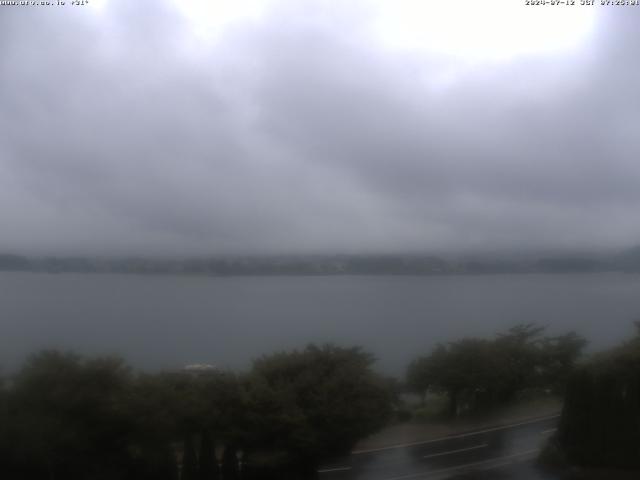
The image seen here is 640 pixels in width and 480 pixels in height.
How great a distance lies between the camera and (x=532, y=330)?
1169 centimetres

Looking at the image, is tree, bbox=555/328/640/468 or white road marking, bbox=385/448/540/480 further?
tree, bbox=555/328/640/468

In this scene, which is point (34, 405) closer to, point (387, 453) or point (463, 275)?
point (387, 453)

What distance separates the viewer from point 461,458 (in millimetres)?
10320

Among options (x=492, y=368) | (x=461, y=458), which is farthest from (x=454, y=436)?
(x=492, y=368)

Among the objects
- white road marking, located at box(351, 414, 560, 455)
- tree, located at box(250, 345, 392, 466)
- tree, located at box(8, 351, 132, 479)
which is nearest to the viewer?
tree, located at box(8, 351, 132, 479)

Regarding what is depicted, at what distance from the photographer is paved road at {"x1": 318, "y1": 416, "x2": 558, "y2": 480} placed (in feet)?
33.1

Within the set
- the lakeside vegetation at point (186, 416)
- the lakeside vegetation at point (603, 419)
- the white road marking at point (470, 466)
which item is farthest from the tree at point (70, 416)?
the lakeside vegetation at point (603, 419)

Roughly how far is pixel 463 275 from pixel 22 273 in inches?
323

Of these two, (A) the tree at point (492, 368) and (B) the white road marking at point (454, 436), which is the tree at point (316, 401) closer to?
(B) the white road marking at point (454, 436)

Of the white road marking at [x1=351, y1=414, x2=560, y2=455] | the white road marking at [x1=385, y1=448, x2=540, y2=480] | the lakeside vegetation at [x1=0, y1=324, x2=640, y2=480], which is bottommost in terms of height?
the white road marking at [x1=385, y1=448, x2=540, y2=480]

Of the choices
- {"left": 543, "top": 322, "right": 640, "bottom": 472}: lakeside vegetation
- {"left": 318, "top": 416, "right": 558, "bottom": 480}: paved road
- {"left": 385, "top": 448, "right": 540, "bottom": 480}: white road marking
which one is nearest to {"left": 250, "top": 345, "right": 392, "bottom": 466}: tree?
{"left": 318, "top": 416, "right": 558, "bottom": 480}: paved road

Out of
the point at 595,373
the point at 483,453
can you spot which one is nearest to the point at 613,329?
the point at 595,373

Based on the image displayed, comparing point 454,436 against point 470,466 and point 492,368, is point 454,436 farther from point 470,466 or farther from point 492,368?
point 492,368

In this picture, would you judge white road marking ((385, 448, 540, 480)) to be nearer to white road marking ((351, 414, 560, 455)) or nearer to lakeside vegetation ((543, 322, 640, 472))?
lakeside vegetation ((543, 322, 640, 472))
